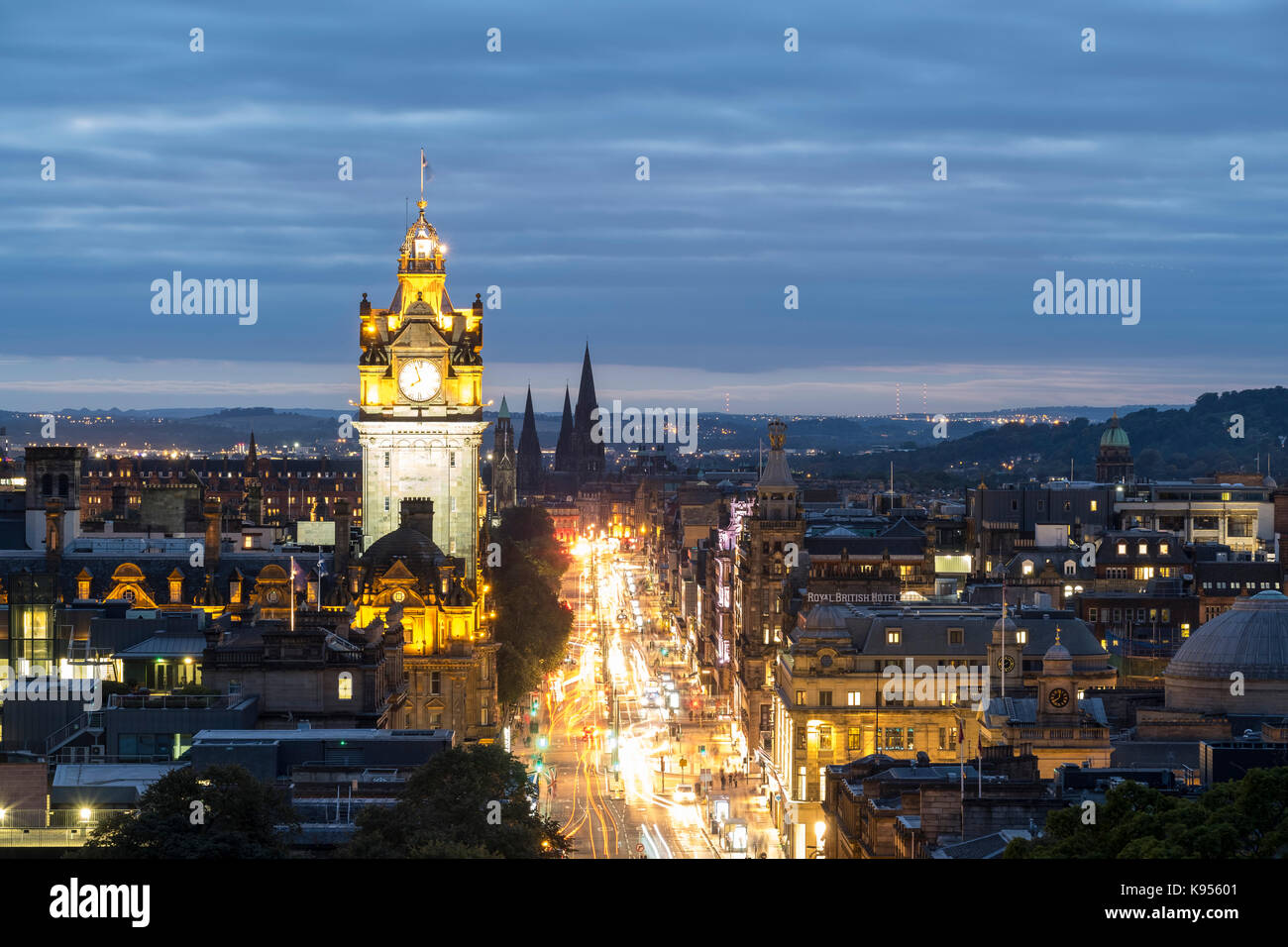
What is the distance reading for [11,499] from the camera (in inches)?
5856

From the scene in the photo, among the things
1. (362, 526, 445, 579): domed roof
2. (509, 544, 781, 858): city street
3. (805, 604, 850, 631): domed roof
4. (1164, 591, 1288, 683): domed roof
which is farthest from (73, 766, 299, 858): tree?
(805, 604, 850, 631): domed roof

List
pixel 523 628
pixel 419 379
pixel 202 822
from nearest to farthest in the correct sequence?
pixel 202 822
pixel 419 379
pixel 523 628

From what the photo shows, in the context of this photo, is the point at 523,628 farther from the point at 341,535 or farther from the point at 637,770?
the point at 341,535

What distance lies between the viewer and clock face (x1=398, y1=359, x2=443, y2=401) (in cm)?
13138

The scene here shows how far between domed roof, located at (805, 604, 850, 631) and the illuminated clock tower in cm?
2173

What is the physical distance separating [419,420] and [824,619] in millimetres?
28609

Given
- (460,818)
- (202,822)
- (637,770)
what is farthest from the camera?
(637,770)

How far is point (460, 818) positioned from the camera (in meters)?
64.6

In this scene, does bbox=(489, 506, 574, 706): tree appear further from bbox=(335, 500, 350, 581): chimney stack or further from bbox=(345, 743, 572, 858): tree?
bbox=(345, 743, 572, 858): tree

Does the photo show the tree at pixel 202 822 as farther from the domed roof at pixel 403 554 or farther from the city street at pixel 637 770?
the domed roof at pixel 403 554

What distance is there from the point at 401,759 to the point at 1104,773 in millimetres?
25750

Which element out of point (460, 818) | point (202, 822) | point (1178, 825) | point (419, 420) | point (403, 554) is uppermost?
point (419, 420)

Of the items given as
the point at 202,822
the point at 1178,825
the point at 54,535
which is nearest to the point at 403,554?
the point at 54,535
